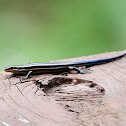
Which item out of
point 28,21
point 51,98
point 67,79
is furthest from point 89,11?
point 51,98

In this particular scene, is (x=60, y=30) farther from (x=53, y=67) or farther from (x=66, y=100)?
(x=66, y=100)

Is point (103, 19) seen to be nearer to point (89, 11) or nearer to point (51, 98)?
point (89, 11)

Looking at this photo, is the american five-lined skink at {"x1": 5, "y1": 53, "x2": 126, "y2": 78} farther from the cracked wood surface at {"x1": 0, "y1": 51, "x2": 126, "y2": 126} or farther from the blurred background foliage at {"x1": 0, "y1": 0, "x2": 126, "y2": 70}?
the blurred background foliage at {"x1": 0, "y1": 0, "x2": 126, "y2": 70}

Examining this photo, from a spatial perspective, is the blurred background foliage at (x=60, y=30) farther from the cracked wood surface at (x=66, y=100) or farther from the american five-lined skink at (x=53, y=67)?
the cracked wood surface at (x=66, y=100)

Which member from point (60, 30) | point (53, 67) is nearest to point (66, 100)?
point (53, 67)

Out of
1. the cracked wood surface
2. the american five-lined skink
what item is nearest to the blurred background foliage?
the american five-lined skink

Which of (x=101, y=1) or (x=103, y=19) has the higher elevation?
(x=101, y=1)
